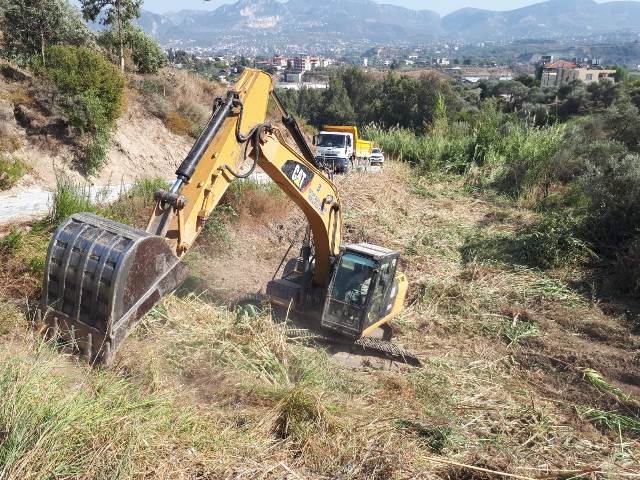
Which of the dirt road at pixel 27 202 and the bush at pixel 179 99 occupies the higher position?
the bush at pixel 179 99

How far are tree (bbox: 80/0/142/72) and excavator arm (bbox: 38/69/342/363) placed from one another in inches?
625

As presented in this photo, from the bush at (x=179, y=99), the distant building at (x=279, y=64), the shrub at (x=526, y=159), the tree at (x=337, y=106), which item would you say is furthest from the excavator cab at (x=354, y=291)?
the distant building at (x=279, y=64)

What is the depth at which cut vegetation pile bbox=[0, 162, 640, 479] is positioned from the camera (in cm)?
376

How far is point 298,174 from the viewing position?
636 centimetres

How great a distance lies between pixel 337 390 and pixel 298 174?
2.40 metres

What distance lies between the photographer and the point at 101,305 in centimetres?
454

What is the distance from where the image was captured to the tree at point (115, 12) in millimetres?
18938

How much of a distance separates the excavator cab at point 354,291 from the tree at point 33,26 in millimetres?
13079

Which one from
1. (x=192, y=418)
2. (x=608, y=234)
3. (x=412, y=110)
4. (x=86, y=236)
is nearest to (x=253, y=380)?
(x=192, y=418)

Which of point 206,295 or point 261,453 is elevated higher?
point 261,453

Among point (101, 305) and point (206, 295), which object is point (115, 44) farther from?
point (101, 305)

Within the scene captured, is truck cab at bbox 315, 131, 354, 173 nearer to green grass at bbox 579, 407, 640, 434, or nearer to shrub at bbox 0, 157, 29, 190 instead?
shrub at bbox 0, 157, 29, 190

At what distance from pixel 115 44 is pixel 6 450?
2024cm

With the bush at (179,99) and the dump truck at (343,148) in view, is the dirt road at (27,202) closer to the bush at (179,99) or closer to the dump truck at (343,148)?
the bush at (179,99)
